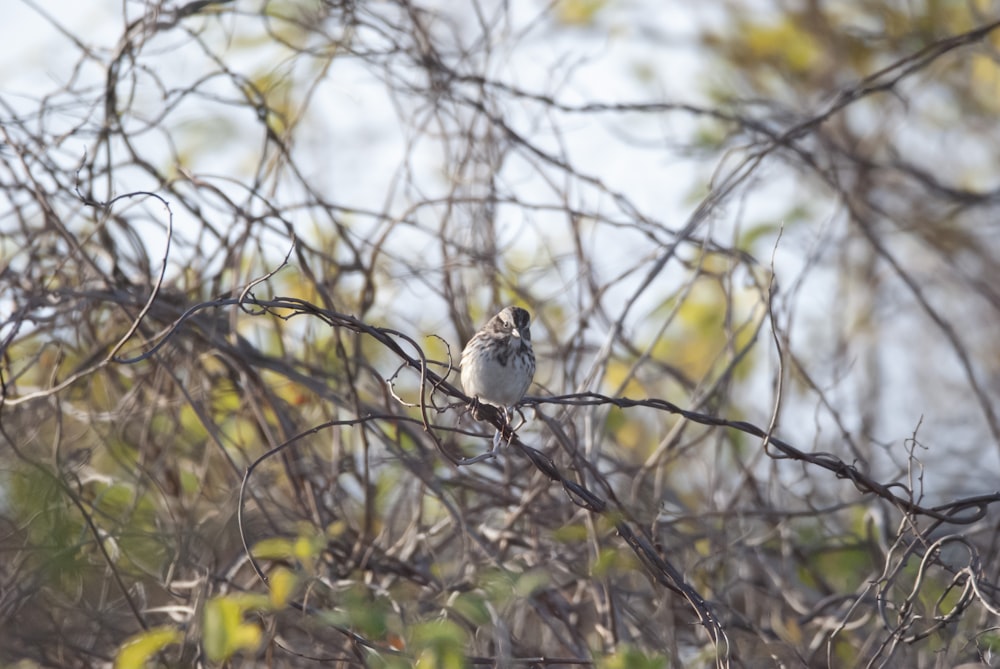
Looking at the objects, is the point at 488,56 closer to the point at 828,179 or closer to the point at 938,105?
the point at 828,179

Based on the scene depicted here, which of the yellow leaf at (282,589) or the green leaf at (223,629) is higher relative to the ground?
the yellow leaf at (282,589)

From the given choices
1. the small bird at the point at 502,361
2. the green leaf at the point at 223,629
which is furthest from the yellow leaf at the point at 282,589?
the small bird at the point at 502,361

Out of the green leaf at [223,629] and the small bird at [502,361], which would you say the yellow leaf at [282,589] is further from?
the small bird at [502,361]

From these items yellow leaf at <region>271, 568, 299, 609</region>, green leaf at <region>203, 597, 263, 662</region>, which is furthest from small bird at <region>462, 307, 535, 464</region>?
green leaf at <region>203, 597, 263, 662</region>

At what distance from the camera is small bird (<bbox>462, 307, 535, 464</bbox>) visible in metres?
4.14

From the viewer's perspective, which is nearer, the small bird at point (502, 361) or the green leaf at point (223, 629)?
the green leaf at point (223, 629)

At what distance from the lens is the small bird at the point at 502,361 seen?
4.14 meters

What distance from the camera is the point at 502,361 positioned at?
4.18 m

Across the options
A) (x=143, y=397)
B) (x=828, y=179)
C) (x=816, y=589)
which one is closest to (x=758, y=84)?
(x=828, y=179)

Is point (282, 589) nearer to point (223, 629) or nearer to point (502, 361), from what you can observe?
point (223, 629)

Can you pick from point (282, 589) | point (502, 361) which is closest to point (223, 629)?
point (282, 589)

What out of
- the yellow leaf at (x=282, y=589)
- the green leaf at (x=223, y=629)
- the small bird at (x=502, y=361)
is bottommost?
the green leaf at (x=223, y=629)

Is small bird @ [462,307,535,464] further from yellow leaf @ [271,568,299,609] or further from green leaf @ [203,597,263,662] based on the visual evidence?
green leaf @ [203,597,263,662]

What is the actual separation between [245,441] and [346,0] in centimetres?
188
